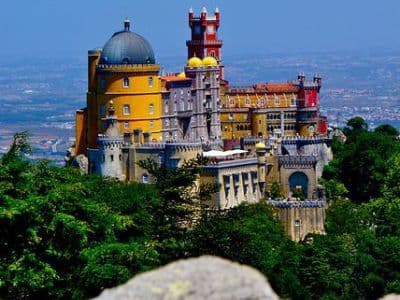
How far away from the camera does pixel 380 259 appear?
5891cm

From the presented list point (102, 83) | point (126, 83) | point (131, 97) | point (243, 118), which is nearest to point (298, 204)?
point (131, 97)

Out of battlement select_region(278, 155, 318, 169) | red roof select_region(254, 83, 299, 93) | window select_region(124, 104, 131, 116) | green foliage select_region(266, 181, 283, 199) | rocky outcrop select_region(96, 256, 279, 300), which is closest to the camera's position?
rocky outcrop select_region(96, 256, 279, 300)

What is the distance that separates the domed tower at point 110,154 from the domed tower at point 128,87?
366 cm

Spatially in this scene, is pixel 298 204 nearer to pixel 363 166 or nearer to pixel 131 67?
pixel 363 166

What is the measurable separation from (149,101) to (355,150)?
581 inches

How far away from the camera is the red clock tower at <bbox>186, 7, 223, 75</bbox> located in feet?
348

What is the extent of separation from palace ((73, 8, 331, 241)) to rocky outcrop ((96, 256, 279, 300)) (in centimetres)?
5835

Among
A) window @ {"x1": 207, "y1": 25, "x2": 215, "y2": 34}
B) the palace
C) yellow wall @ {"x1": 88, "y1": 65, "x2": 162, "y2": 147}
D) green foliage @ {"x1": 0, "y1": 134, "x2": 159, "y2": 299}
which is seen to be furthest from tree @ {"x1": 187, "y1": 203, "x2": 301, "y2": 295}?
window @ {"x1": 207, "y1": 25, "x2": 215, "y2": 34}

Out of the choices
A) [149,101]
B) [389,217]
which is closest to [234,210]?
[389,217]

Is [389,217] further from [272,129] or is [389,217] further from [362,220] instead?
[272,129]

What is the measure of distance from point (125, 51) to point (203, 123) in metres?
9.85

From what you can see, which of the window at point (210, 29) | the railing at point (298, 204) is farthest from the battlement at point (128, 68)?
the window at point (210, 29)

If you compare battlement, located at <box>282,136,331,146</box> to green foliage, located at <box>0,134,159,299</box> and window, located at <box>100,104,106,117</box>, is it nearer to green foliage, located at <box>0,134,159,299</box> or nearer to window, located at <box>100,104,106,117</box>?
window, located at <box>100,104,106,117</box>

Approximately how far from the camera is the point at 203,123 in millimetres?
96312
